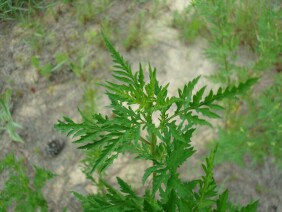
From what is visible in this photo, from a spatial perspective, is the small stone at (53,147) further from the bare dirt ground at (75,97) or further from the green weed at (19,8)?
the green weed at (19,8)

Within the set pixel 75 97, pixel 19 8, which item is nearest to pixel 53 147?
pixel 75 97

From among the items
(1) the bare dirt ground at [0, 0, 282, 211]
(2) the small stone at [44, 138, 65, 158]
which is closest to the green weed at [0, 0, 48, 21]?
(1) the bare dirt ground at [0, 0, 282, 211]

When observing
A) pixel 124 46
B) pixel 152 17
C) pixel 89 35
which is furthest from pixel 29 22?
pixel 152 17

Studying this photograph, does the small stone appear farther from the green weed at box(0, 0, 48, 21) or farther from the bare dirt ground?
the green weed at box(0, 0, 48, 21)

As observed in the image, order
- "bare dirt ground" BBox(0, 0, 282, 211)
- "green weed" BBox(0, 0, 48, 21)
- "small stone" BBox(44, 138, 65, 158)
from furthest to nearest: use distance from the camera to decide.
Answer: "green weed" BBox(0, 0, 48, 21), "small stone" BBox(44, 138, 65, 158), "bare dirt ground" BBox(0, 0, 282, 211)

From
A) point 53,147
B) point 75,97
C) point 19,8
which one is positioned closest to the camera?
point 53,147

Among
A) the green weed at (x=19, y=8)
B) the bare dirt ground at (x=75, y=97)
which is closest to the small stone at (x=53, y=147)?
the bare dirt ground at (x=75, y=97)

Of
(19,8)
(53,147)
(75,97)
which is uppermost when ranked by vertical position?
(19,8)

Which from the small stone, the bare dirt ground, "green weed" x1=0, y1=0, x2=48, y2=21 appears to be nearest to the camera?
the bare dirt ground

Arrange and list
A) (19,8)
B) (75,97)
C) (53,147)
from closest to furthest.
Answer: (53,147), (75,97), (19,8)

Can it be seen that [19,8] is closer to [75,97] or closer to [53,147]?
[75,97]
